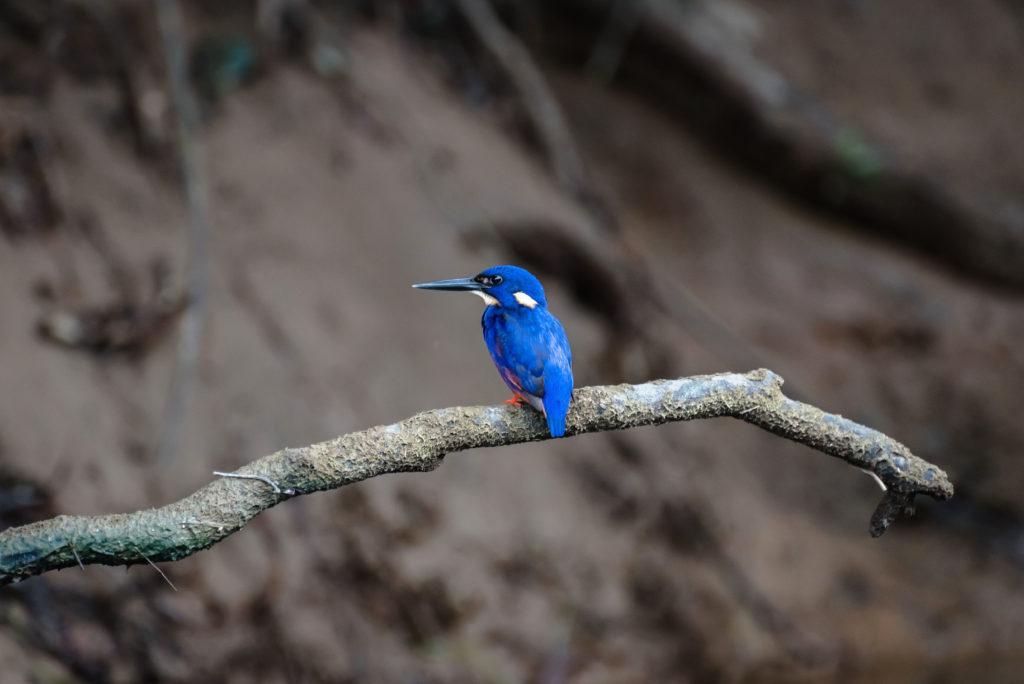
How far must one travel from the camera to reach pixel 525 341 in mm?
3006

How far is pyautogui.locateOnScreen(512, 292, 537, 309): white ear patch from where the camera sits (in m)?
3.19

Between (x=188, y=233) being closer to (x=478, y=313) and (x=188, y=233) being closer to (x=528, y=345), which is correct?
(x=478, y=313)

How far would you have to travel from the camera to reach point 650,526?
21.9 feet

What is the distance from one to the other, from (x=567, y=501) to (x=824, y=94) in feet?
14.5

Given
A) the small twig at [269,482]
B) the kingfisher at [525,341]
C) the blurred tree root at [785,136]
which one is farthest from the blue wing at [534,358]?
the blurred tree root at [785,136]

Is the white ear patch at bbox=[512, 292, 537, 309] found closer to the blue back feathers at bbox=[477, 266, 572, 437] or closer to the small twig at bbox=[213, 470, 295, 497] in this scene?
the blue back feathers at bbox=[477, 266, 572, 437]

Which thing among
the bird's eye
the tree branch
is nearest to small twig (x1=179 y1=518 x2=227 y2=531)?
the tree branch

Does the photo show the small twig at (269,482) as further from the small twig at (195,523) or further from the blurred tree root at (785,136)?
the blurred tree root at (785,136)

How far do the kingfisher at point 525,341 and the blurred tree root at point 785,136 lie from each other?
551cm

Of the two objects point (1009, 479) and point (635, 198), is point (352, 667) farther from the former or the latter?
point (1009, 479)

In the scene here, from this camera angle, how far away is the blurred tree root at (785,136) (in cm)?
832

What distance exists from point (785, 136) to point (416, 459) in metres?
6.56

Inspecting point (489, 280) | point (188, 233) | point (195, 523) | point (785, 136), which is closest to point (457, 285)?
point (489, 280)

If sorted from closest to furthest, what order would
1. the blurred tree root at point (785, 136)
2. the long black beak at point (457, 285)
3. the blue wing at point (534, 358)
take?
1. the blue wing at point (534, 358)
2. the long black beak at point (457, 285)
3. the blurred tree root at point (785, 136)
